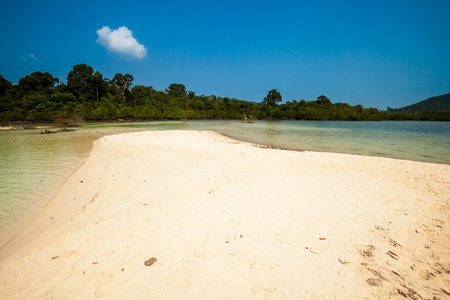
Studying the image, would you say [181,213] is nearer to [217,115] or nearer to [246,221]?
[246,221]

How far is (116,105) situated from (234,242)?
76.3m

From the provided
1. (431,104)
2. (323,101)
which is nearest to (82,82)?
(323,101)

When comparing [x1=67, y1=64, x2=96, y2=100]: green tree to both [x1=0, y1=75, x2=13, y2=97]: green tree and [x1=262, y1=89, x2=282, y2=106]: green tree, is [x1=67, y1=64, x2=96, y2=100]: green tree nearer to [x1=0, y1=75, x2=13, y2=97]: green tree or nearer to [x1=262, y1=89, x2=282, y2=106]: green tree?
[x1=0, y1=75, x2=13, y2=97]: green tree

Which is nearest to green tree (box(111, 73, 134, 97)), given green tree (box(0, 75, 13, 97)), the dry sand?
green tree (box(0, 75, 13, 97))

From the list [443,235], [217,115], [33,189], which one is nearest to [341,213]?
[443,235]

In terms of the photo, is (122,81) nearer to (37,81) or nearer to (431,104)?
(37,81)

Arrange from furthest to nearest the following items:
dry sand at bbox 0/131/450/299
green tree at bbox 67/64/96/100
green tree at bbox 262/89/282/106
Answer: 1. green tree at bbox 262/89/282/106
2. green tree at bbox 67/64/96/100
3. dry sand at bbox 0/131/450/299

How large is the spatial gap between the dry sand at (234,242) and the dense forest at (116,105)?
48849mm

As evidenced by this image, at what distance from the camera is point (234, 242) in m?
2.77

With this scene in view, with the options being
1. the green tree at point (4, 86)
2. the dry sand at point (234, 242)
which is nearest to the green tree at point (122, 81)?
the green tree at point (4, 86)

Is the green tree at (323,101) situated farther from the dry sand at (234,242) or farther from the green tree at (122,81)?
the dry sand at (234,242)

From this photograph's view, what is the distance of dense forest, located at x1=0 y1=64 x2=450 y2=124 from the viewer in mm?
50500

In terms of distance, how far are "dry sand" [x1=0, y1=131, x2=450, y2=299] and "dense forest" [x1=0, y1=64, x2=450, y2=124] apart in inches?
1923

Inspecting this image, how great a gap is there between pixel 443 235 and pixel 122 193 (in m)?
6.34
